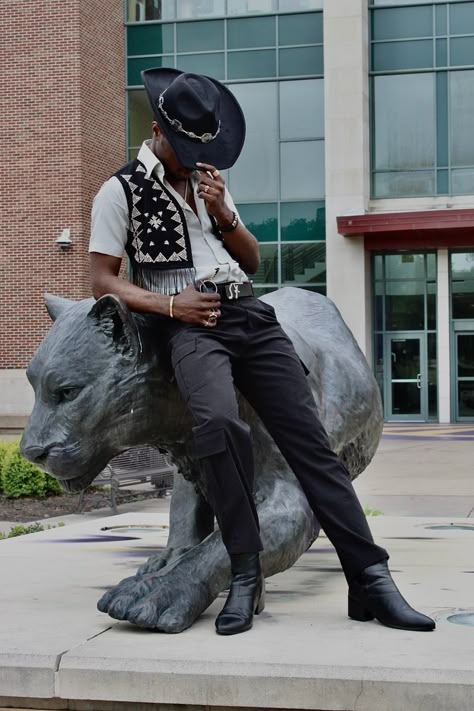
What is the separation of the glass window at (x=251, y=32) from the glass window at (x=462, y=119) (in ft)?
15.6

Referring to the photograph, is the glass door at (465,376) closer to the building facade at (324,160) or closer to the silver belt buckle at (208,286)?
the building facade at (324,160)

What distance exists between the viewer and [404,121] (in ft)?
87.0

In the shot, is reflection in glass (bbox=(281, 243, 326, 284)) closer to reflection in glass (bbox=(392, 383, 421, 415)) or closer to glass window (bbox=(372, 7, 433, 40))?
reflection in glass (bbox=(392, 383, 421, 415))

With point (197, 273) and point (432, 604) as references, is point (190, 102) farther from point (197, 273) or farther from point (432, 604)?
point (432, 604)

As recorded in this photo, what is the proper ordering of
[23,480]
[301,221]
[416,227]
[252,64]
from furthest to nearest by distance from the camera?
[252,64], [301,221], [416,227], [23,480]

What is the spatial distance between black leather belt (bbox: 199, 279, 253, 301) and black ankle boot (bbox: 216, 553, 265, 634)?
861mm

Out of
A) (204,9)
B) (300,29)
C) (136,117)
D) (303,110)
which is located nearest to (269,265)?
(303,110)

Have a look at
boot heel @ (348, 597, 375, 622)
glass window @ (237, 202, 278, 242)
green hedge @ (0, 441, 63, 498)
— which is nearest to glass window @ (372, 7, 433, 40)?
glass window @ (237, 202, 278, 242)

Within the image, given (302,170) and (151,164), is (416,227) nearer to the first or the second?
(302,170)

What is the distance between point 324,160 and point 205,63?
4.07 metres

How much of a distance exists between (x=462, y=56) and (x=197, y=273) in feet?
80.3

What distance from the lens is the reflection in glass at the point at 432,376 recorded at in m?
26.9

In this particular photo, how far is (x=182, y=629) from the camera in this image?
3.32 metres

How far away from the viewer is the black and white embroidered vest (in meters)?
3.59
